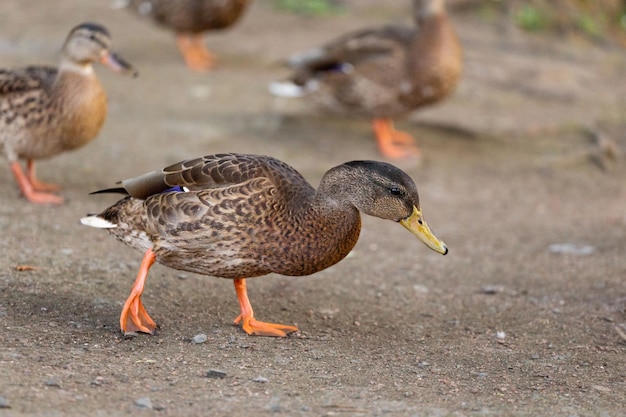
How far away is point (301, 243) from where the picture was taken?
434 centimetres

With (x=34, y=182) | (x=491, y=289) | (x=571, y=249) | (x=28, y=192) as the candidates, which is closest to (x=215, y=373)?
(x=491, y=289)

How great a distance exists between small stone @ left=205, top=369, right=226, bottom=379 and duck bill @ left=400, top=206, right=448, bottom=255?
1.11 meters

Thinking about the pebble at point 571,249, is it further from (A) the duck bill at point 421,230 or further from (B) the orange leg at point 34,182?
(B) the orange leg at point 34,182

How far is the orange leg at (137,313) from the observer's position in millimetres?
4367

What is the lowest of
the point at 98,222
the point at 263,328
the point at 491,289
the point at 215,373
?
the point at 491,289

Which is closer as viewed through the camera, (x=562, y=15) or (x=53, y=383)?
(x=53, y=383)

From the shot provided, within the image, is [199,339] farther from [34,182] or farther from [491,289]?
[34,182]

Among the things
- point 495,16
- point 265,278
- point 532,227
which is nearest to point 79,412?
point 265,278

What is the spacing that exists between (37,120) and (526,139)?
195 inches

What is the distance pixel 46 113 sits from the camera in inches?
251

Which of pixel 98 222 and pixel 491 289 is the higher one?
pixel 98 222

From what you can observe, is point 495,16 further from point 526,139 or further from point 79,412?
point 79,412

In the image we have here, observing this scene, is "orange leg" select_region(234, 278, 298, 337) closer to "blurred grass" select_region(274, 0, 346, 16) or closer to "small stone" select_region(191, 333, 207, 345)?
"small stone" select_region(191, 333, 207, 345)

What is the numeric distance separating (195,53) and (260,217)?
270 inches
